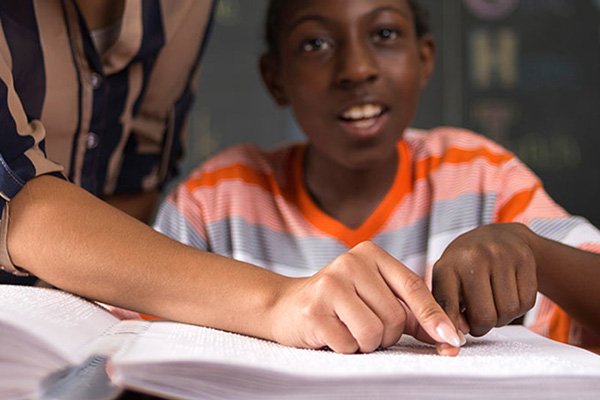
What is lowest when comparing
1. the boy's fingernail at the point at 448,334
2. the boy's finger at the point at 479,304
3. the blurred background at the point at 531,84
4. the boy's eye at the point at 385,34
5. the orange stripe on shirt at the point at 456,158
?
the blurred background at the point at 531,84

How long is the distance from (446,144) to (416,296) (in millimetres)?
633

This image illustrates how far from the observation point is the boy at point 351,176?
106 centimetres

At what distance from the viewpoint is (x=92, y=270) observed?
62 cm

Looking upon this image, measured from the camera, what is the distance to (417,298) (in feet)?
1.85

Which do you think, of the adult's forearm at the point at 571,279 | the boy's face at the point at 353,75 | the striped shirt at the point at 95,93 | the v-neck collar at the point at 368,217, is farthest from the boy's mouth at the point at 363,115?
the adult's forearm at the point at 571,279

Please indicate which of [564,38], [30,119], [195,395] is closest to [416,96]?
[30,119]

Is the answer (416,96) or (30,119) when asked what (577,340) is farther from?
(30,119)

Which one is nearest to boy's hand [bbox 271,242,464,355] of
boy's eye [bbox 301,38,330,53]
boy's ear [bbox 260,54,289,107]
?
boy's eye [bbox 301,38,330,53]

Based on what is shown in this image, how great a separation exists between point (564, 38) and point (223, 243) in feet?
5.04

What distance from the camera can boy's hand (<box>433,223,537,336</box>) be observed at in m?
0.65

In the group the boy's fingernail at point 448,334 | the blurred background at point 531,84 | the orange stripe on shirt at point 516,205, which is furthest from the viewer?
the blurred background at point 531,84

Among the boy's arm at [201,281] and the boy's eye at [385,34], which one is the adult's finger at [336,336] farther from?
the boy's eye at [385,34]

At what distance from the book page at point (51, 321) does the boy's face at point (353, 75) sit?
1.62 feet

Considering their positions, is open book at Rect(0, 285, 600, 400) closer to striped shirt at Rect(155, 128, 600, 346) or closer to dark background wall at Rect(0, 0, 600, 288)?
striped shirt at Rect(155, 128, 600, 346)
